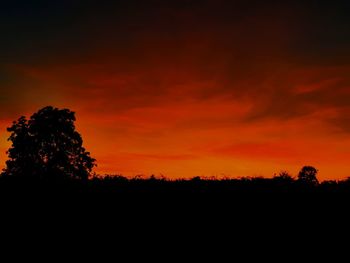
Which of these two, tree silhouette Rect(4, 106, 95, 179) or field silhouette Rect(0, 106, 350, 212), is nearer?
field silhouette Rect(0, 106, 350, 212)

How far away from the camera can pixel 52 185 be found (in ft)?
43.4

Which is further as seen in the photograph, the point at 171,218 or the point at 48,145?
the point at 48,145

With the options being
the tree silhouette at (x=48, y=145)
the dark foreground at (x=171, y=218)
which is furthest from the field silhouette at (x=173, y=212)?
the tree silhouette at (x=48, y=145)

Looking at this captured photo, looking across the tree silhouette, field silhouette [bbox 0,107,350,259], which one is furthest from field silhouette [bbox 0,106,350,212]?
the tree silhouette

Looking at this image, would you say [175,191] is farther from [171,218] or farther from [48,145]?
[48,145]

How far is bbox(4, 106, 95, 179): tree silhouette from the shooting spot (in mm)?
42344

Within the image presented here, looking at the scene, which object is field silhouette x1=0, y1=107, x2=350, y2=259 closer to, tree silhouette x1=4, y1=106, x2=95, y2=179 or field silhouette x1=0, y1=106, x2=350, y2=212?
field silhouette x1=0, y1=106, x2=350, y2=212

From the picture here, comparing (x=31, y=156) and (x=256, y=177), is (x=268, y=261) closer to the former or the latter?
(x=256, y=177)

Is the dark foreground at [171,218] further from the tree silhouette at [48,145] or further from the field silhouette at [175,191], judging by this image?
the tree silhouette at [48,145]

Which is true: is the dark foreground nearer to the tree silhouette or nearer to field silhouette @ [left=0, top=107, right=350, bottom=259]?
field silhouette @ [left=0, top=107, right=350, bottom=259]

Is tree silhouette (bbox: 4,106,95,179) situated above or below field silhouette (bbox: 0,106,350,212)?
above

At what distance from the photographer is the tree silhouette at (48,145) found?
42.3 meters

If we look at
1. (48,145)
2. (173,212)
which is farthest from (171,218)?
(48,145)

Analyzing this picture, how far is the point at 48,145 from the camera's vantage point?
143ft
